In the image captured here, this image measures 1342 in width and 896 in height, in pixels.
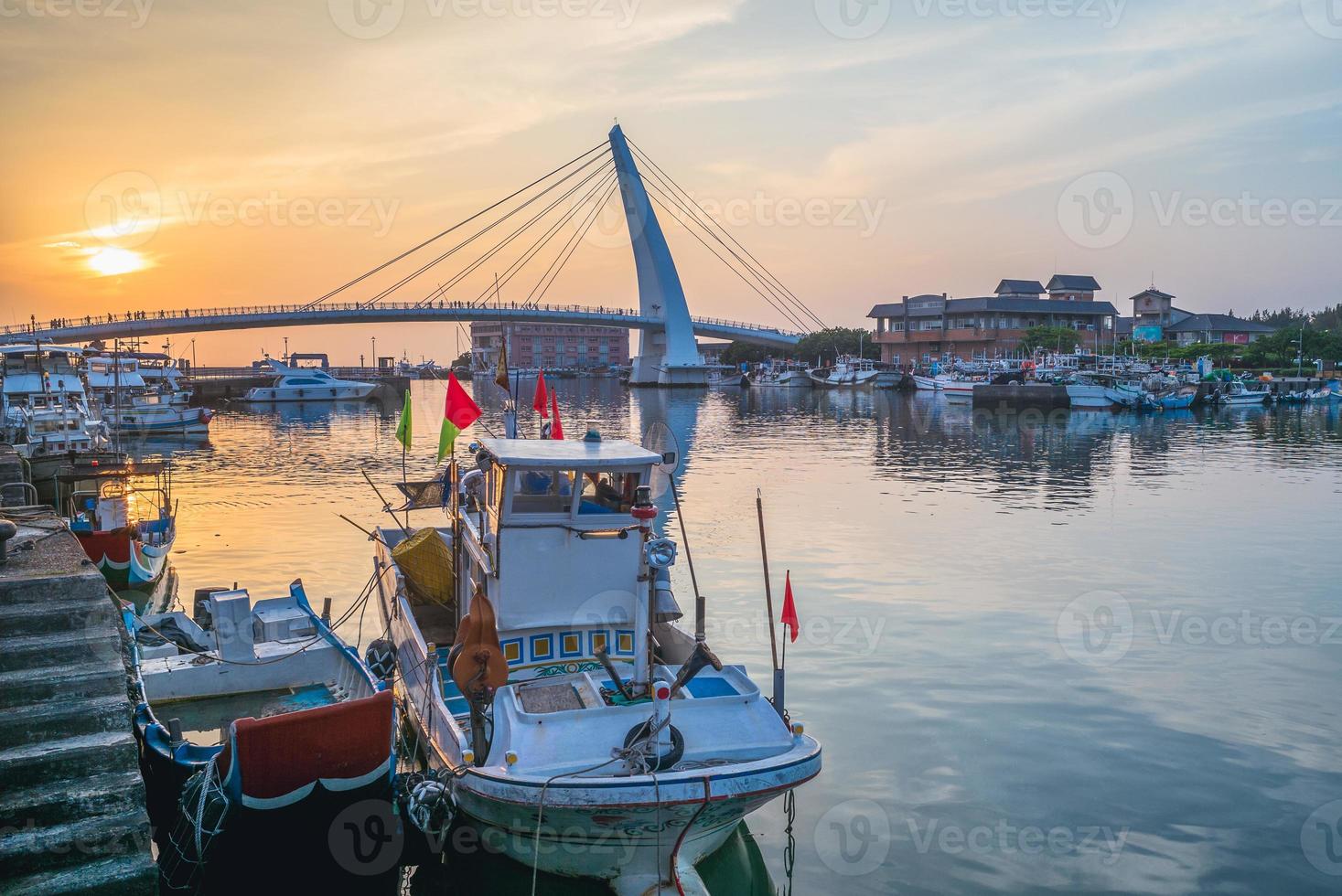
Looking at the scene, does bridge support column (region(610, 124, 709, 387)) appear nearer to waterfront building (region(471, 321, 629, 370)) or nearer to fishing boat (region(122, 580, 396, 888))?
waterfront building (region(471, 321, 629, 370))

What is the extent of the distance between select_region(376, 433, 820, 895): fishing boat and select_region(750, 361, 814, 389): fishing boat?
91.5 meters

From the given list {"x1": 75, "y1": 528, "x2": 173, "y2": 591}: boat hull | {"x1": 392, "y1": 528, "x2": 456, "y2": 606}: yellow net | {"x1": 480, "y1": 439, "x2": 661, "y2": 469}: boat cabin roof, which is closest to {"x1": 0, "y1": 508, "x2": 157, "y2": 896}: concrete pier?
{"x1": 480, "y1": 439, "x2": 661, "y2": 469}: boat cabin roof

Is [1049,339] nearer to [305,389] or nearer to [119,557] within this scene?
[305,389]

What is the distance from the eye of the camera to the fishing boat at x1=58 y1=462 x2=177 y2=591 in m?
15.1

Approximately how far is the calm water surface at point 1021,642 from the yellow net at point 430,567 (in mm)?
2279

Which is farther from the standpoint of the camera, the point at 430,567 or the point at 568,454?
the point at 430,567

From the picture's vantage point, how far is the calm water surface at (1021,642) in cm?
773

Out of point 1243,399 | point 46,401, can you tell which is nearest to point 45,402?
point 46,401

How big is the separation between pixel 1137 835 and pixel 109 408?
51014 mm

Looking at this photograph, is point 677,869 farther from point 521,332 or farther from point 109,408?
point 521,332

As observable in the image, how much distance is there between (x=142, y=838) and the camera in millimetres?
4938

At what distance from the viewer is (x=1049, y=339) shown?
88.7 meters

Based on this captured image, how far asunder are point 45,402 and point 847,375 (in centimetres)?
7660

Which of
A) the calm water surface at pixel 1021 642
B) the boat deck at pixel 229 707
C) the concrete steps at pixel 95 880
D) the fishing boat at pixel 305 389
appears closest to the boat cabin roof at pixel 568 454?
the boat deck at pixel 229 707
